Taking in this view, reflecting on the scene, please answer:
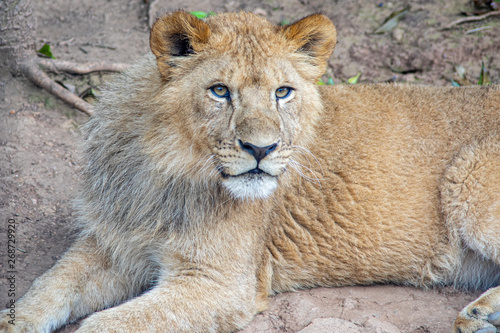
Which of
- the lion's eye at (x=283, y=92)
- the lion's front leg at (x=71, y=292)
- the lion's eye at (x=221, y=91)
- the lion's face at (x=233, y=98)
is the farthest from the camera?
the lion's front leg at (x=71, y=292)

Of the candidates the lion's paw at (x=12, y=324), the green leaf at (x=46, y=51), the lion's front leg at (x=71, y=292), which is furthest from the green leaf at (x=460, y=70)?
the lion's paw at (x=12, y=324)

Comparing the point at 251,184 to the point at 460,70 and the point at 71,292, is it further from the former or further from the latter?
the point at 460,70

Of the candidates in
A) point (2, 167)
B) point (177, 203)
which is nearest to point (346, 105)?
point (177, 203)

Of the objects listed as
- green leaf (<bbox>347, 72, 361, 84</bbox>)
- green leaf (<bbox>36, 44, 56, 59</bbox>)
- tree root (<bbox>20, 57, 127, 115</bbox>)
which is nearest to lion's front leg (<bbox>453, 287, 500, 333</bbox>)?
green leaf (<bbox>347, 72, 361, 84</bbox>)

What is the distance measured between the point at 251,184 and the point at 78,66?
14.2 feet

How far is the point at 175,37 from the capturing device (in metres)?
3.65

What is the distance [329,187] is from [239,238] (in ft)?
3.03

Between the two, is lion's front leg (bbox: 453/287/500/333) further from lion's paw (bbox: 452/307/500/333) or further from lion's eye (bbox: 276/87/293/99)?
lion's eye (bbox: 276/87/293/99)

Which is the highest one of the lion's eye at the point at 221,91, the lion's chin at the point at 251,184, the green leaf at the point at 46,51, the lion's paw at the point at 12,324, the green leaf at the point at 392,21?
the lion's eye at the point at 221,91

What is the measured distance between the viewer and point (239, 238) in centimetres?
407

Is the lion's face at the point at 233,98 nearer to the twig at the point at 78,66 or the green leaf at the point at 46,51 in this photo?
the twig at the point at 78,66

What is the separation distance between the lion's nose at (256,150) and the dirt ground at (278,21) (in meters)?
1.40

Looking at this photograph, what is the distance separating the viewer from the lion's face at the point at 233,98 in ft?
11.2

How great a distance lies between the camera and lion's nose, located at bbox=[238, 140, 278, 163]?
131 inches
